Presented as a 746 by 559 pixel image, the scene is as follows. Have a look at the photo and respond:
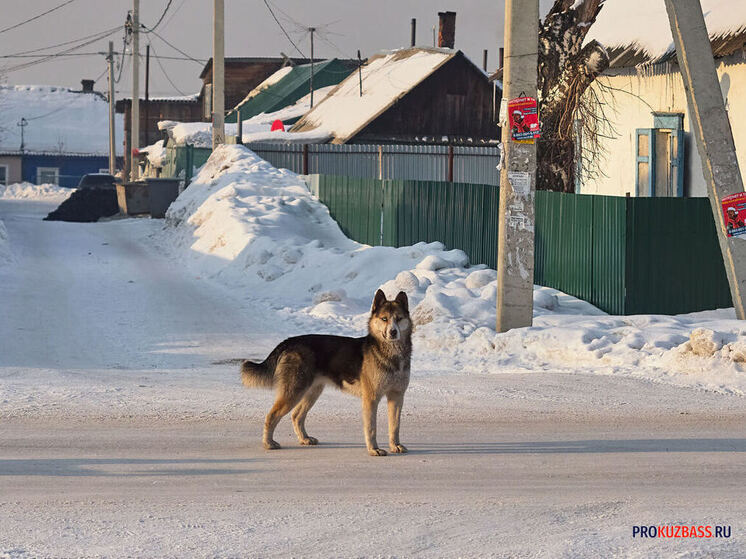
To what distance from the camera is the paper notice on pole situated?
1396 centimetres

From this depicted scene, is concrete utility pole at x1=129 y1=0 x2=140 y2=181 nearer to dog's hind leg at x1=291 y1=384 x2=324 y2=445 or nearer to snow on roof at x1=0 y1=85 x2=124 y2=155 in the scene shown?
snow on roof at x1=0 y1=85 x2=124 y2=155

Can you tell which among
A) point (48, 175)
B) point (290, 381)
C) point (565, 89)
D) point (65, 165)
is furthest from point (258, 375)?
point (65, 165)

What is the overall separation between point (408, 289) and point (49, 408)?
7413 millimetres

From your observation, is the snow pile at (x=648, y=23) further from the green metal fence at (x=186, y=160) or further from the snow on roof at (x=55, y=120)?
the snow on roof at (x=55, y=120)

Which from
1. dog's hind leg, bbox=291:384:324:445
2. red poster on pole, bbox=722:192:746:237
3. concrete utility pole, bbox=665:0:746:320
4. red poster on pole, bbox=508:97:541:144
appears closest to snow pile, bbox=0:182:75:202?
red poster on pole, bbox=508:97:541:144

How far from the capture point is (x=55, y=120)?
10131 centimetres

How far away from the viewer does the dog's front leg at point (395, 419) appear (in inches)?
329

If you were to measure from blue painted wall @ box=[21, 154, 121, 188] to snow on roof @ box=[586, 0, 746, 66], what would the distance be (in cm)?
7516

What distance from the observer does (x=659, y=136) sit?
1961cm

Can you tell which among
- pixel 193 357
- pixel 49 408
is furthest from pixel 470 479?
pixel 193 357

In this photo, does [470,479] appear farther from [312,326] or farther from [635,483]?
[312,326]

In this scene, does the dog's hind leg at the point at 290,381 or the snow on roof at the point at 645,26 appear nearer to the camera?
the dog's hind leg at the point at 290,381

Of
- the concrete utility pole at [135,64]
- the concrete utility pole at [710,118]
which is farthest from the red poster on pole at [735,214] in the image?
the concrete utility pole at [135,64]

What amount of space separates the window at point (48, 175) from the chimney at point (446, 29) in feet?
151
